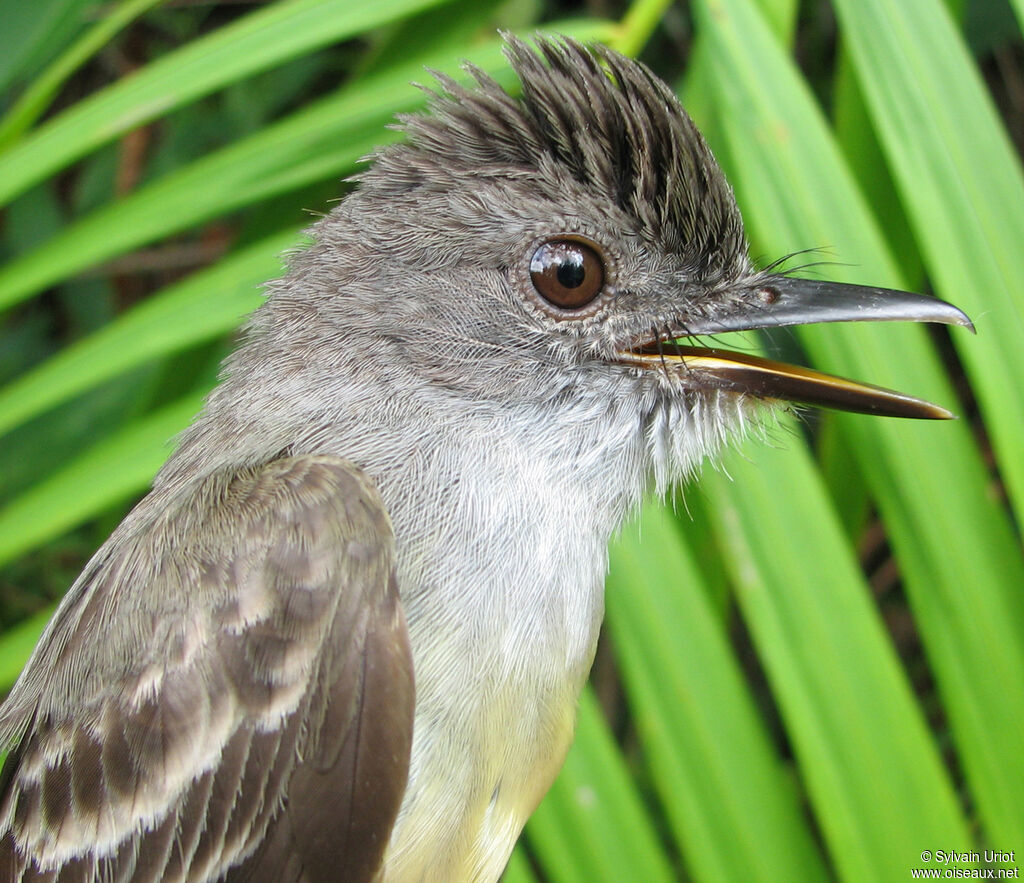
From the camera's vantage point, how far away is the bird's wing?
1.18 metres

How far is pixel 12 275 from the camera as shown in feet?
6.28

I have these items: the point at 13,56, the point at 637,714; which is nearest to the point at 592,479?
the point at 637,714

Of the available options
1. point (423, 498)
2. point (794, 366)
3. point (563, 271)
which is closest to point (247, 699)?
point (423, 498)

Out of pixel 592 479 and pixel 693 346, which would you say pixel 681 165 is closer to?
pixel 693 346

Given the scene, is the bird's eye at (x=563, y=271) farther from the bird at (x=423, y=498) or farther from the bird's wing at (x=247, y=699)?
the bird's wing at (x=247, y=699)

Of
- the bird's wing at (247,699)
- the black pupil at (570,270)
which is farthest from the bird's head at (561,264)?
the bird's wing at (247,699)

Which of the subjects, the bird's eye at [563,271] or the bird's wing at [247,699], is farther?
the bird's eye at [563,271]

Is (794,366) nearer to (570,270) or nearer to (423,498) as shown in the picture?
(570,270)

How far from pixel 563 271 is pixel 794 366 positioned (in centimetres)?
35

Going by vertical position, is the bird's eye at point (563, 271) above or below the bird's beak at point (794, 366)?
above

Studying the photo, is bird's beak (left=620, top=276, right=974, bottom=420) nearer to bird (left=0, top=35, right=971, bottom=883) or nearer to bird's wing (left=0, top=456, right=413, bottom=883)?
bird (left=0, top=35, right=971, bottom=883)

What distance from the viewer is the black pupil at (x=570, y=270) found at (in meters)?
1.32

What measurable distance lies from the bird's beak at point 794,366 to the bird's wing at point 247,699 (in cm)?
49

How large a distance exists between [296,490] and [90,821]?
55 centimetres
